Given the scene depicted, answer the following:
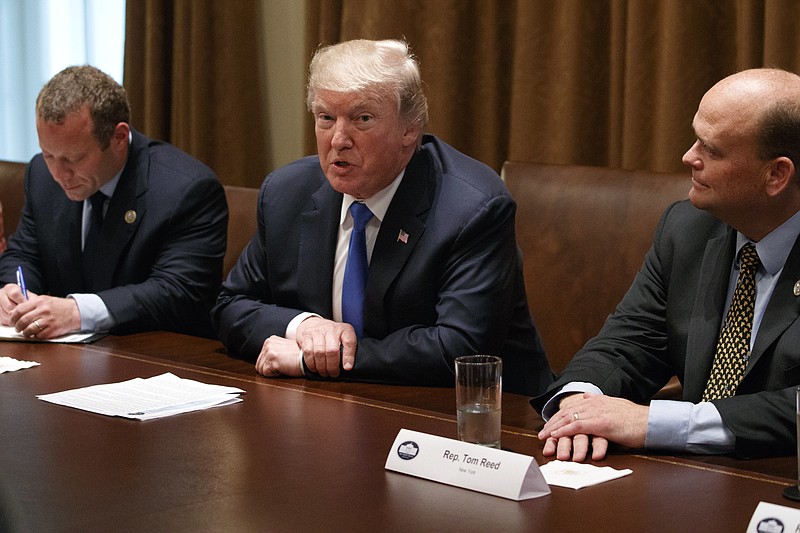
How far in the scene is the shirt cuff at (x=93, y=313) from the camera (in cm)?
316

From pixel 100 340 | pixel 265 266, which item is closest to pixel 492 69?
pixel 265 266

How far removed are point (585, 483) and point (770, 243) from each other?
33.7 inches

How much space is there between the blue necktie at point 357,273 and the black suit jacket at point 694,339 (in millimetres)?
643

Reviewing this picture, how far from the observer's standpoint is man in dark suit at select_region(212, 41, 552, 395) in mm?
2660

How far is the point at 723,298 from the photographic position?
239 cm

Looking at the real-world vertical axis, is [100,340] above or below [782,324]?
below

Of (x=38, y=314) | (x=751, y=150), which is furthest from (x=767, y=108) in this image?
(x=38, y=314)

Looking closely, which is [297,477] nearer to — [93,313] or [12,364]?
[12,364]

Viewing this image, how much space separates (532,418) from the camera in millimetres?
2289

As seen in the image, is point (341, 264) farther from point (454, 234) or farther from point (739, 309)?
point (739, 309)

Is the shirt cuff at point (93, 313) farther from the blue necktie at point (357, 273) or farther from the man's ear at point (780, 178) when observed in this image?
the man's ear at point (780, 178)

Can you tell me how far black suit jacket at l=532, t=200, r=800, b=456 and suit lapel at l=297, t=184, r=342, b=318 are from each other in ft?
2.43

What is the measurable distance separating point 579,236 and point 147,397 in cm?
148

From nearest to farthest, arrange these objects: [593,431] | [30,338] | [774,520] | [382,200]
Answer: [774,520] → [593,431] → [382,200] → [30,338]
